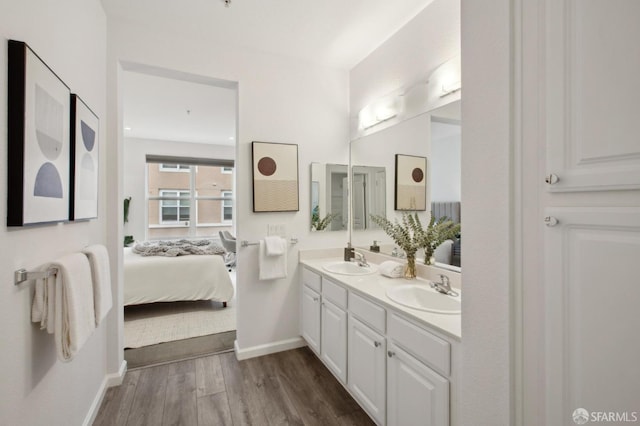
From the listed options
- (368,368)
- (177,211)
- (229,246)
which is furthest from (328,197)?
(177,211)

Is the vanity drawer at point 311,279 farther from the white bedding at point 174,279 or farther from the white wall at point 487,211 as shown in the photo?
the white bedding at point 174,279

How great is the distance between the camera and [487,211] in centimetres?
87

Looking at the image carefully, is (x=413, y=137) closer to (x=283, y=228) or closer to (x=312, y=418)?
(x=283, y=228)

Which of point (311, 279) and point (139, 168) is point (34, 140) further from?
point (139, 168)

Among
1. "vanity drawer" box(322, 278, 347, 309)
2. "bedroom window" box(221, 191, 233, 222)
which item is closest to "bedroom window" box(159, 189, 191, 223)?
"bedroom window" box(221, 191, 233, 222)

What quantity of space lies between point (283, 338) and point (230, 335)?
66cm

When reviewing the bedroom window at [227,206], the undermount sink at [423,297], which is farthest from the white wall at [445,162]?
the bedroom window at [227,206]

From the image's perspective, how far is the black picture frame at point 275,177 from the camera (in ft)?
8.13

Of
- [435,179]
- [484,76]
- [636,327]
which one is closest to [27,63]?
[484,76]

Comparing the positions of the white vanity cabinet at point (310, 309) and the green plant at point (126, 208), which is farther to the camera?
the green plant at point (126, 208)

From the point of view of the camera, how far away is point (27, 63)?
3.19ft

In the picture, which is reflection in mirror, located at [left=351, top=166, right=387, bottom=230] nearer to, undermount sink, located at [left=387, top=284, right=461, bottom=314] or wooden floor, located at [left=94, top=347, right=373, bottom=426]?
undermount sink, located at [left=387, top=284, right=461, bottom=314]

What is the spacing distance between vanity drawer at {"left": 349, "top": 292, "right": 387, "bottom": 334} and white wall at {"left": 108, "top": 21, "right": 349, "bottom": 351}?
0.99 m

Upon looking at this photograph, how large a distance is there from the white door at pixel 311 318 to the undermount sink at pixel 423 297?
0.79m
